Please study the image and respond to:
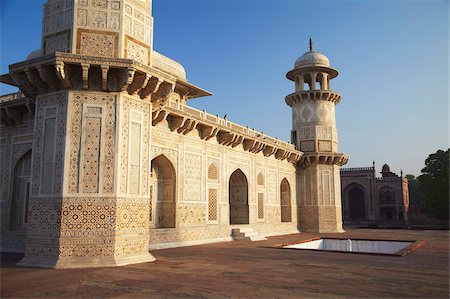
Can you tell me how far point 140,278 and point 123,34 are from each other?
552 cm

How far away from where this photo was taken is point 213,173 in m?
15.6

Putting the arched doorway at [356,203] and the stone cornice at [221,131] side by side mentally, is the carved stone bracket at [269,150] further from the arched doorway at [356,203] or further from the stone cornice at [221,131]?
the arched doorway at [356,203]

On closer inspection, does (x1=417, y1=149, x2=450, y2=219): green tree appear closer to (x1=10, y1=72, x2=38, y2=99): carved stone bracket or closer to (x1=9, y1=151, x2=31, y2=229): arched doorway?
(x1=9, y1=151, x2=31, y2=229): arched doorway

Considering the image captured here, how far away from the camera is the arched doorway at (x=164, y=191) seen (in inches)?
521

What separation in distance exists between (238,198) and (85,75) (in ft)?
36.6

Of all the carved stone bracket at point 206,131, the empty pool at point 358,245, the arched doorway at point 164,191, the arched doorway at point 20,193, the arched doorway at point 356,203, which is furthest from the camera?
the arched doorway at point 356,203

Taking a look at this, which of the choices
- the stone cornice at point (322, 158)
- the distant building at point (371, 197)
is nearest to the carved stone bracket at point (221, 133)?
the stone cornice at point (322, 158)

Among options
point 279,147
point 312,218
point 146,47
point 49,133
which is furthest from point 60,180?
point 312,218

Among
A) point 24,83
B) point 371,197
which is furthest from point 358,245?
point 371,197

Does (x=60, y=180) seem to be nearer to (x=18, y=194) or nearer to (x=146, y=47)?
(x=146, y=47)

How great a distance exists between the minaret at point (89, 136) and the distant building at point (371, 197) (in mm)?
36988

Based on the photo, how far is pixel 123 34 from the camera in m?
8.95

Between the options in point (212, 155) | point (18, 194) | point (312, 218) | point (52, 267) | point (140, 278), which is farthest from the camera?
point (312, 218)

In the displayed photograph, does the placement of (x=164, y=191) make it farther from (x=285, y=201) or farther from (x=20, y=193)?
(x=285, y=201)
